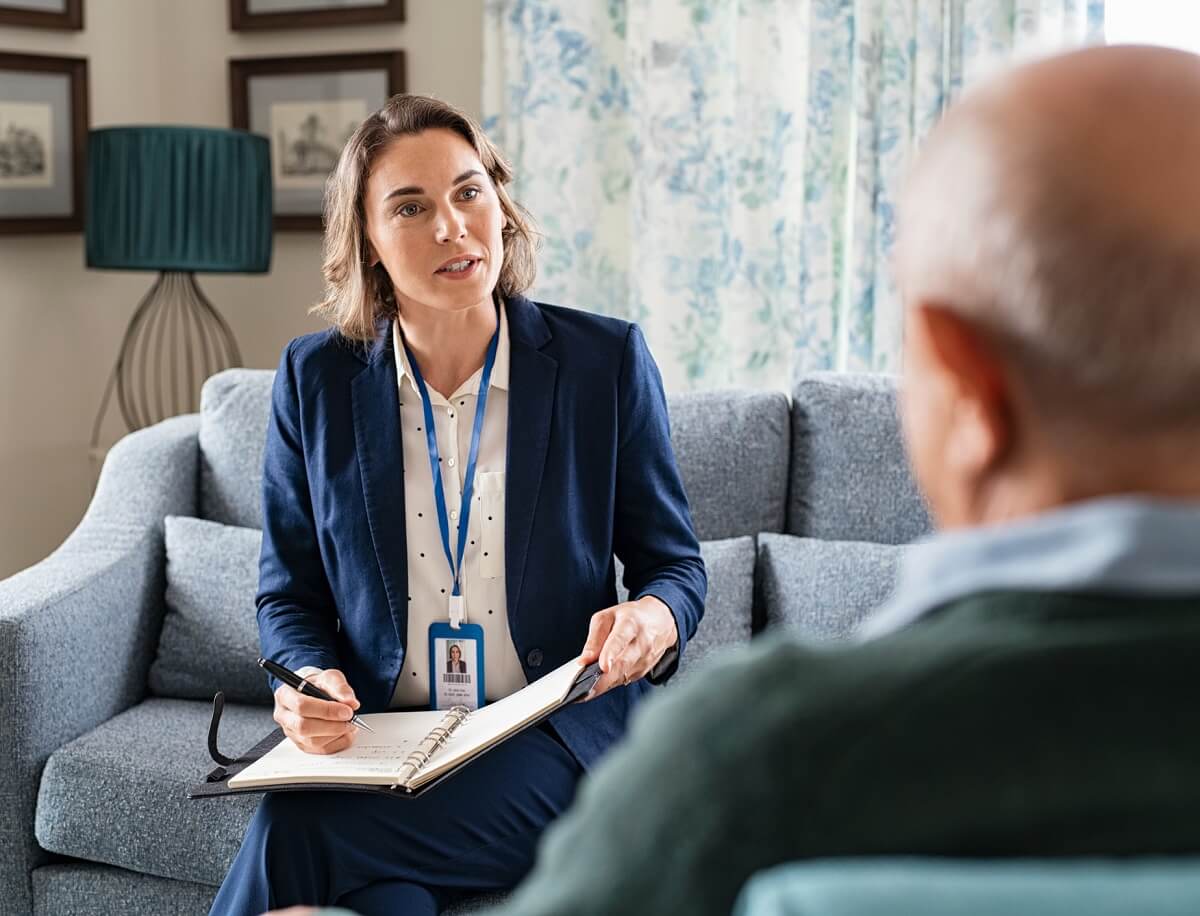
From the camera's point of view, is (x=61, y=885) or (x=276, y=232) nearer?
(x=61, y=885)

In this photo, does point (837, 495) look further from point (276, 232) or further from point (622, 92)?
point (276, 232)

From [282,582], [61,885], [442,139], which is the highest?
[442,139]

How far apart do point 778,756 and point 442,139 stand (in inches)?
61.2

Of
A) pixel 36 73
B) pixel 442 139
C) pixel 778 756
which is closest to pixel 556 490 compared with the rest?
pixel 442 139

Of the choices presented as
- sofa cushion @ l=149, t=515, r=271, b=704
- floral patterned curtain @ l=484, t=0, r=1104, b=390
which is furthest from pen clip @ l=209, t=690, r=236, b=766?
floral patterned curtain @ l=484, t=0, r=1104, b=390

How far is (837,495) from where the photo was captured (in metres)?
2.40

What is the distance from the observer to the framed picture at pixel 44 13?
3463 mm

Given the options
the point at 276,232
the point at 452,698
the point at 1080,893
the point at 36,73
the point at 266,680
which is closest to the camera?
the point at 1080,893

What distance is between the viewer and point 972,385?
1.99 feet

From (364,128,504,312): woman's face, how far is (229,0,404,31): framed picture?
1835mm

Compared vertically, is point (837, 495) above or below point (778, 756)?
below

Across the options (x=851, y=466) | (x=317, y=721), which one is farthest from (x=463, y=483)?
(x=851, y=466)

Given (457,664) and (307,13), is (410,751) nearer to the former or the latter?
(457,664)

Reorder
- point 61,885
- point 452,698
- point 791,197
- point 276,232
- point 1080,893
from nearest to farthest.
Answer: point 1080,893 < point 452,698 < point 61,885 < point 791,197 < point 276,232
